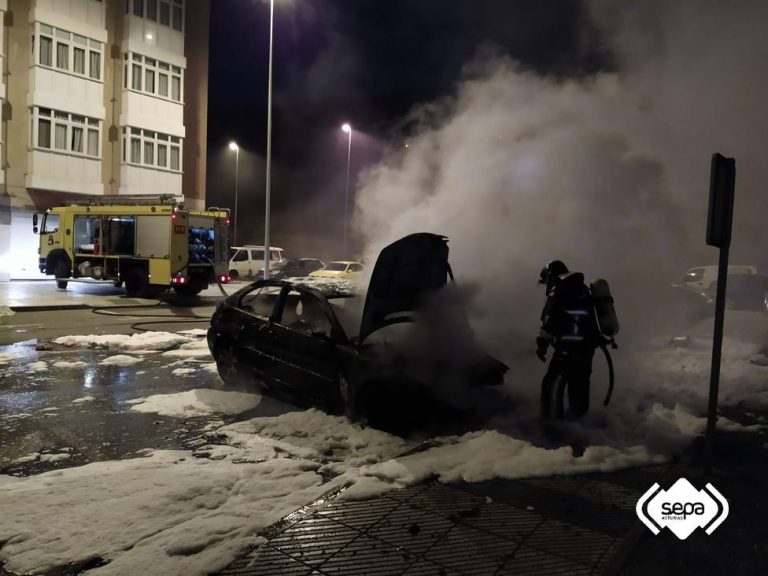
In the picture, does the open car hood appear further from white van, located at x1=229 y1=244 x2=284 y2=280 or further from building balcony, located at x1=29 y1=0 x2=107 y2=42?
building balcony, located at x1=29 y1=0 x2=107 y2=42

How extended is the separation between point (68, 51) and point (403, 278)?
2470cm

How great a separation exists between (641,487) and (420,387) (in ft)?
6.07

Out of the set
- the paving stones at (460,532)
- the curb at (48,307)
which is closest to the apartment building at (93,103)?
the curb at (48,307)

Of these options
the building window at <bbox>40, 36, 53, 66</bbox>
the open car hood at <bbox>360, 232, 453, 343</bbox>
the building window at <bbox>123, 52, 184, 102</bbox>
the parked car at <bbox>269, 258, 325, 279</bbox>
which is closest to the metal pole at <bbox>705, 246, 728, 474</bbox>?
the open car hood at <bbox>360, 232, 453, 343</bbox>

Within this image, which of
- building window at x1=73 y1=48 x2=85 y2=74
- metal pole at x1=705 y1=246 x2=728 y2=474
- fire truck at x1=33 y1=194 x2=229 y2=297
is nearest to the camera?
metal pole at x1=705 y1=246 x2=728 y2=474

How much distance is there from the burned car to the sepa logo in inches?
79.4

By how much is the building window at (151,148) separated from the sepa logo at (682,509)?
88.6 feet

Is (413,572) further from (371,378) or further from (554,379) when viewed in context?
(554,379)

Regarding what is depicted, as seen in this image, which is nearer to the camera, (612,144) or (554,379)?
(554,379)

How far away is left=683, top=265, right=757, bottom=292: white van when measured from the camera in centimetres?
1299

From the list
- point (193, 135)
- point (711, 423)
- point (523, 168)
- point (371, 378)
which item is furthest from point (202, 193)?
point (711, 423)

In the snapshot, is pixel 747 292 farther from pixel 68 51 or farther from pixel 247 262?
pixel 68 51

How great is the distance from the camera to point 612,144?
8.73m

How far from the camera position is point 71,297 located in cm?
1736
